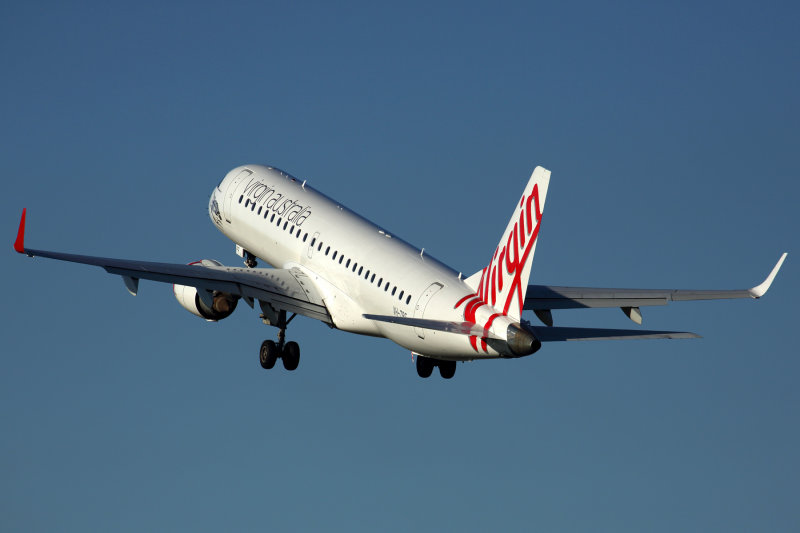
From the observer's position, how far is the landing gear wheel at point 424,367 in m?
64.7

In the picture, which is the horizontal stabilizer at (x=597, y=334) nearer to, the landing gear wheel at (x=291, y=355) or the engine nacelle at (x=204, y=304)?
the landing gear wheel at (x=291, y=355)

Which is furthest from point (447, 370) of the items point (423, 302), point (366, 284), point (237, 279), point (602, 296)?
point (237, 279)

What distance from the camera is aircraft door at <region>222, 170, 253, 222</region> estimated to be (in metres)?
70.5

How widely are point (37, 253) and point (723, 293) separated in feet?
81.9

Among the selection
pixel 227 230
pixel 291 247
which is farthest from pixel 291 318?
pixel 227 230

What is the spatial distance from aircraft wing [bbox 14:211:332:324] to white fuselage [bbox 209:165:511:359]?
0.54 m

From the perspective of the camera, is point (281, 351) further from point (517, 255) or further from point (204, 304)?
point (517, 255)

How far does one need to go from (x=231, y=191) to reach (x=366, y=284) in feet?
41.5

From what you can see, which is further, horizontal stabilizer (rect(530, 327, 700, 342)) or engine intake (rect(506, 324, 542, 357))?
horizontal stabilizer (rect(530, 327, 700, 342))

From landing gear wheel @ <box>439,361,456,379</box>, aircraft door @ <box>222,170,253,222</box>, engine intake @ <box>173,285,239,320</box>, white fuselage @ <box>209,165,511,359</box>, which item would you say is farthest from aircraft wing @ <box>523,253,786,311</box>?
aircraft door @ <box>222,170,253,222</box>

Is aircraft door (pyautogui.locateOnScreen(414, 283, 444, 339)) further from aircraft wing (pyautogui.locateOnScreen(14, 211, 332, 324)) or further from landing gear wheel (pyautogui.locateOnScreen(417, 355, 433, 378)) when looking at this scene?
landing gear wheel (pyautogui.locateOnScreen(417, 355, 433, 378))

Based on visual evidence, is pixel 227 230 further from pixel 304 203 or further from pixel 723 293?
pixel 723 293

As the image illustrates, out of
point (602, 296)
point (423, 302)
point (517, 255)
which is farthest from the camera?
point (602, 296)

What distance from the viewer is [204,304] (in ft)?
213
